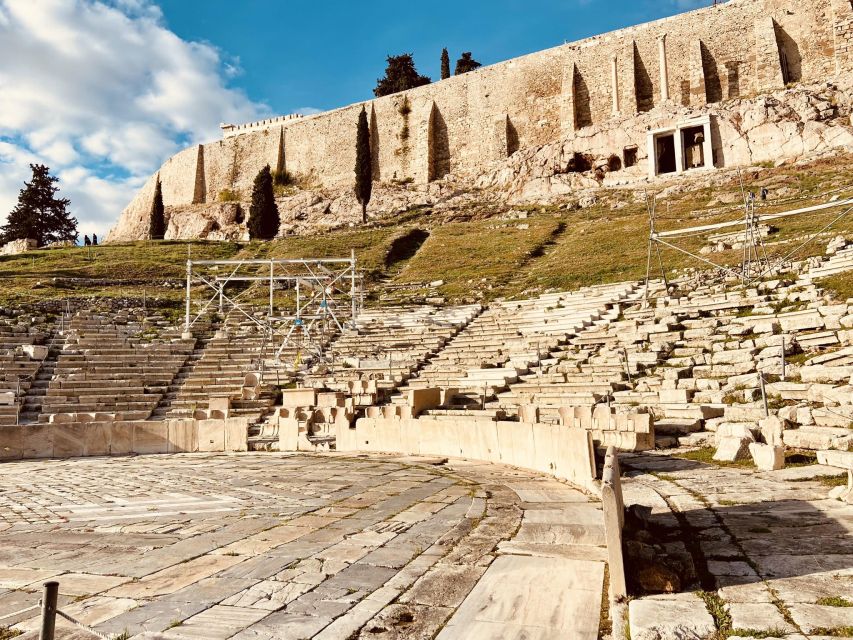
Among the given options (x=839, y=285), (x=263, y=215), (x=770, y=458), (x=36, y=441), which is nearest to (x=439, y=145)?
(x=263, y=215)

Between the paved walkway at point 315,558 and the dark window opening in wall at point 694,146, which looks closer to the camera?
the paved walkway at point 315,558

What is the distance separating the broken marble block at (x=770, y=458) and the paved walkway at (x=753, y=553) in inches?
8.3

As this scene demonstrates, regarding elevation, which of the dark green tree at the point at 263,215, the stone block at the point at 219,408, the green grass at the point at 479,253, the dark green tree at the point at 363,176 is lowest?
the stone block at the point at 219,408

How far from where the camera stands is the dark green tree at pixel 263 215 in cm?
5400

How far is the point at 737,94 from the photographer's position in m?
46.3

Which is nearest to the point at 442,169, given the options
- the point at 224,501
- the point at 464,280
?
the point at 464,280

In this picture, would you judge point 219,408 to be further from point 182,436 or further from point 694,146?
point 694,146

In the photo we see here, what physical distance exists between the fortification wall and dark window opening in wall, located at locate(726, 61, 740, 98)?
73 mm

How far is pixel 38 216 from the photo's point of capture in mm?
60312

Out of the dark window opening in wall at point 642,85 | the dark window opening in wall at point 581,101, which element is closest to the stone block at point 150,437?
the dark window opening in wall at point 581,101

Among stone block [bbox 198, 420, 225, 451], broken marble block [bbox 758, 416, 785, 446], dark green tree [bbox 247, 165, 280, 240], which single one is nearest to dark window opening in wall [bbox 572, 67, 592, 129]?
dark green tree [bbox 247, 165, 280, 240]

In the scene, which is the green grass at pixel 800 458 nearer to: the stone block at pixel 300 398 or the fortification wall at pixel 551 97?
the stone block at pixel 300 398

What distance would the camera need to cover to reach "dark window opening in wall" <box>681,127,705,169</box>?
42.9m

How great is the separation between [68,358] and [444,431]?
586 inches
